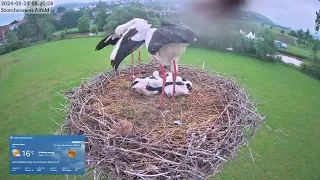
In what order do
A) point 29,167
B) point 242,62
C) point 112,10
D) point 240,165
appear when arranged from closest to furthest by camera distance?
point 29,167
point 112,10
point 240,165
point 242,62

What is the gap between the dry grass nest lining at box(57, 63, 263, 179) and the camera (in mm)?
1054

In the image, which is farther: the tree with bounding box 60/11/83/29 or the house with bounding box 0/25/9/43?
the tree with bounding box 60/11/83/29

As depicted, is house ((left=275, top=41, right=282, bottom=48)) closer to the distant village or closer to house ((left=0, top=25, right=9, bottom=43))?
the distant village

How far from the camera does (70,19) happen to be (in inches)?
75.9

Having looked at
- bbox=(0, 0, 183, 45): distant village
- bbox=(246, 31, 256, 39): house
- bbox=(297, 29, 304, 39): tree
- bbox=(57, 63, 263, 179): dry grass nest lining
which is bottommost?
bbox=(57, 63, 263, 179): dry grass nest lining

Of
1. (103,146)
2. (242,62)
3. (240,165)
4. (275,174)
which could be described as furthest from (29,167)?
(242,62)

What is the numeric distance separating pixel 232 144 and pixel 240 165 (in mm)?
1057

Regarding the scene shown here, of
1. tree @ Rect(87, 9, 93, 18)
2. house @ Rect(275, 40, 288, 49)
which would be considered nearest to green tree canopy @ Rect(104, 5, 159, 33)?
tree @ Rect(87, 9, 93, 18)

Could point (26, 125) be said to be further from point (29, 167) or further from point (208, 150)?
point (208, 150)

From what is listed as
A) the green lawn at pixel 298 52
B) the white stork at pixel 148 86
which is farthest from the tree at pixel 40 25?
the green lawn at pixel 298 52

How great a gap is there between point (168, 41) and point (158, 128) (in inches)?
16.7

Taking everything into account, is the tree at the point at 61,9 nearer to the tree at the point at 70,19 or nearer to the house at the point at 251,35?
the tree at the point at 70,19

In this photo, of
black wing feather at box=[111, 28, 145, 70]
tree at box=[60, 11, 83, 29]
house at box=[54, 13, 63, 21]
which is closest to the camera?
black wing feather at box=[111, 28, 145, 70]

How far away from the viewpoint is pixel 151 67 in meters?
2.17
